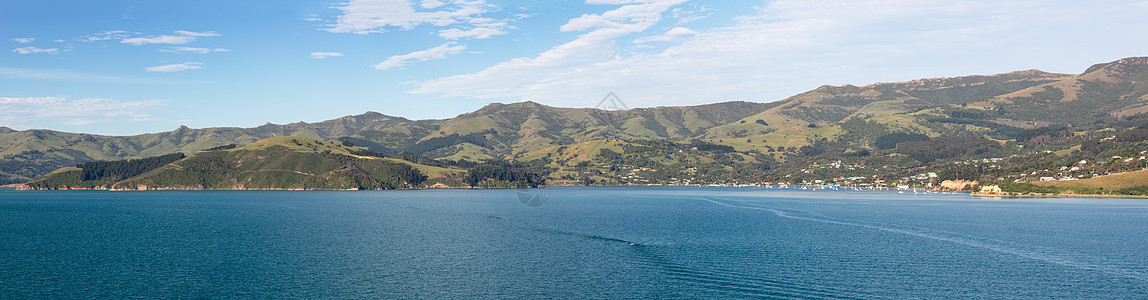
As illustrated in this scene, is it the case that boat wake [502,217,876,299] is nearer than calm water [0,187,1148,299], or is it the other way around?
boat wake [502,217,876,299]

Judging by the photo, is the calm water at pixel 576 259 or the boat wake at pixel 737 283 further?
the calm water at pixel 576 259

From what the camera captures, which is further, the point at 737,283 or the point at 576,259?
the point at 576,259

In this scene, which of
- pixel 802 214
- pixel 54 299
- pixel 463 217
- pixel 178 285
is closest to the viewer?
pixel 54 299

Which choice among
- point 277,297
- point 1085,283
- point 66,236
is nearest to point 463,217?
point 66,236

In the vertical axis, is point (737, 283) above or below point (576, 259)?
below

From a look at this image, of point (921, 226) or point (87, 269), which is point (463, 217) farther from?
point (921, 226)

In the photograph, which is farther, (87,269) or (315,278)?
(87,269)

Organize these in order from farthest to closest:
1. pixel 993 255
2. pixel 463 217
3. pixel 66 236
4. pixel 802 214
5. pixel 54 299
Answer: pixel 802 214, pixel 463 217, pixel 66 236, pixel 993 255, pixel 54 299
